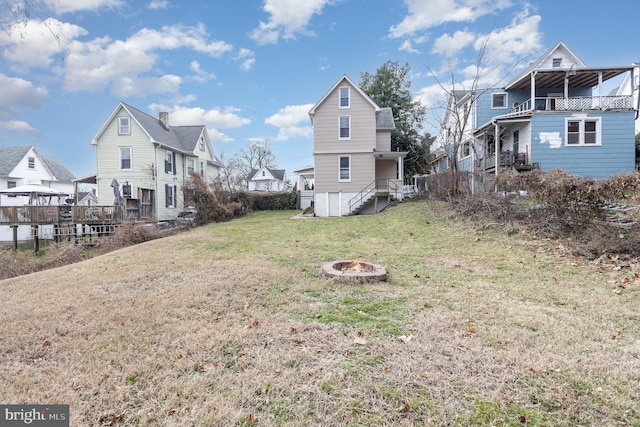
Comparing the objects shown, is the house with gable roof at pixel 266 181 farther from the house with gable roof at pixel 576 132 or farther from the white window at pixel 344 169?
the house with gable roof at pixel 576 132

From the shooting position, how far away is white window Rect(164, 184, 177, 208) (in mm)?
24750

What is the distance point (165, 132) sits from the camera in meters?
26.0

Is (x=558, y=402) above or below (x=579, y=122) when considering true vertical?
below

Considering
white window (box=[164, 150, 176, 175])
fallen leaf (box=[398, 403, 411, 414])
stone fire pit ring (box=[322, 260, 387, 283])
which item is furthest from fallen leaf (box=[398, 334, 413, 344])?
white window (box=[164, 150, 176, 175])

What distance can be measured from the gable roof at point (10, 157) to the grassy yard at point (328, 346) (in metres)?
31.7

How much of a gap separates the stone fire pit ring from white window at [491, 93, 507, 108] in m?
22.7

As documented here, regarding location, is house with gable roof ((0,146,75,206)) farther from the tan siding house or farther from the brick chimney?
the tan siding house

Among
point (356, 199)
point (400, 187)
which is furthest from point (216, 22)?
point (400, 187)

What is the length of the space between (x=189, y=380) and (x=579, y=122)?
23503 mm

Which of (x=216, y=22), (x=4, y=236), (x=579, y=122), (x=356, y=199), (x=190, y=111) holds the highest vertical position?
(x=190, y=111)

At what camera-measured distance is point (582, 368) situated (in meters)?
3.16

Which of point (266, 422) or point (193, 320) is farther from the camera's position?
point (193, 320)

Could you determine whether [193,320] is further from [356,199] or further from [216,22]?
[356,199]

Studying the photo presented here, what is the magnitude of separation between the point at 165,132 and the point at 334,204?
15.6 meters
